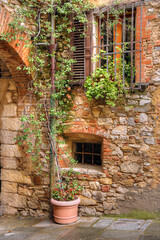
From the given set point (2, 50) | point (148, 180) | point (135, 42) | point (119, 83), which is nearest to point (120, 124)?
point (119, 83)

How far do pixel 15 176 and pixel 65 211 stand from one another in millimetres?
1438

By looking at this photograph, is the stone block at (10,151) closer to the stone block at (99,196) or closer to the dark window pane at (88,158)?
the dark window pane at (88,158)

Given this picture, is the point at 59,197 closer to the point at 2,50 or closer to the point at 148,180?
the point at 148,180

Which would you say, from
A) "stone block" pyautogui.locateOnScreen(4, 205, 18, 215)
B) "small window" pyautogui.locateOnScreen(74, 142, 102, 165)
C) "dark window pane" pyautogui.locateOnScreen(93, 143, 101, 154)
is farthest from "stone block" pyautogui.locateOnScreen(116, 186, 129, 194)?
"stone block" pyautogui.locateOnScreen(4, 205, 18, 215)

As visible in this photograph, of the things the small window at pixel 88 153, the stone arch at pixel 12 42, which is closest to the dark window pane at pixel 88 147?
the small window at pixel 88 153

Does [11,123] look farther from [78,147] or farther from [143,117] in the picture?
[143,117]

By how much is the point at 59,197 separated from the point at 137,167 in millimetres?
1418

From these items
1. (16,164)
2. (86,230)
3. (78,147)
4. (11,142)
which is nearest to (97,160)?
(78,147)

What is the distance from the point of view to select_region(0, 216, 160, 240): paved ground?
12.4ft

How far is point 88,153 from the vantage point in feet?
17.0

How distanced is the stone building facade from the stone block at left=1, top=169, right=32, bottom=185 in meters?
0.02

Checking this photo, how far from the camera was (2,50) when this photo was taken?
452 centimetres

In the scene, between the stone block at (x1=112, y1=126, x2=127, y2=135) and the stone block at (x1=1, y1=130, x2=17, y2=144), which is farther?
the stone block at (x1=1, y1=130, x2=17, y2=144)

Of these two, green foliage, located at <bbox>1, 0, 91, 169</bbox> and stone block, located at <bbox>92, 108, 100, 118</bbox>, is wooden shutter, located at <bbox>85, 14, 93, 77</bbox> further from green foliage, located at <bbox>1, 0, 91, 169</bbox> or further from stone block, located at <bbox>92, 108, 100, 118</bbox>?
stone block, located at <bbox>92, 108, 100, 118</bbox>
